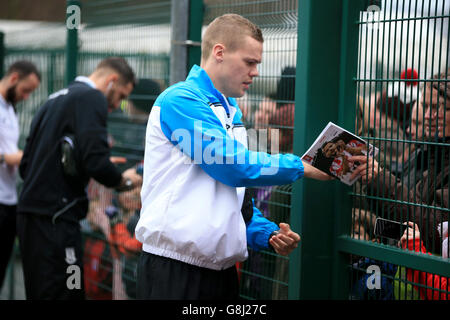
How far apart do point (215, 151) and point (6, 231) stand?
3.16 meters

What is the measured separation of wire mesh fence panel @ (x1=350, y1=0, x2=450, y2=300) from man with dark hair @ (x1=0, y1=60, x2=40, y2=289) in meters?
3.13

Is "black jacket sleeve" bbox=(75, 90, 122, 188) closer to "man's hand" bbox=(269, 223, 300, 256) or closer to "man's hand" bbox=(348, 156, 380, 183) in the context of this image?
"man's hand" bbox=(269, 223, 300, 256)

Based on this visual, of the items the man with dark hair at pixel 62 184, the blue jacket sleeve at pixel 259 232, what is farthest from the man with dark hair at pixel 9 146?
the blue jacket sleeve at pixel 259 232

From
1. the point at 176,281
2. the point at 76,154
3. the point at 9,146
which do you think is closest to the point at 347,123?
the point at 176,281

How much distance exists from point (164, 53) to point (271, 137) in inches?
58.4

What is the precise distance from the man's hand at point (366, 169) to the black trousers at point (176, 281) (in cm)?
79

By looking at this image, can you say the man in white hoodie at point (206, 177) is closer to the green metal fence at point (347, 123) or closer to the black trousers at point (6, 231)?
the green metal fence at point (347, 123)

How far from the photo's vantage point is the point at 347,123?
308 cm

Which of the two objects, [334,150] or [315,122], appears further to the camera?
[315,122]

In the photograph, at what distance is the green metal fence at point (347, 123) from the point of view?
2.74 m

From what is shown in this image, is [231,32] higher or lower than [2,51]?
lower

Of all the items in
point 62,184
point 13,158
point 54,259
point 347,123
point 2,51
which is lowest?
point 54,259

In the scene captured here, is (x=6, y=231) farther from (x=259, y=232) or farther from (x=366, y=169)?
(x=366, y=169)
